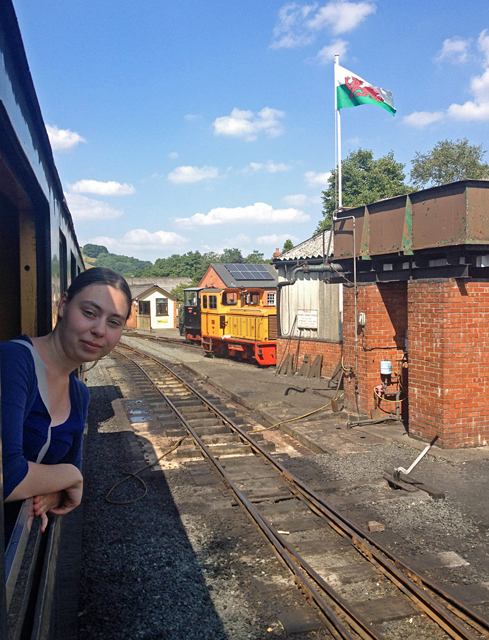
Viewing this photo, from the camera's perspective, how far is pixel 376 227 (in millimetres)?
9391

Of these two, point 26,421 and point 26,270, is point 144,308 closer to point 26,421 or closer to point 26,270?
point 26,270

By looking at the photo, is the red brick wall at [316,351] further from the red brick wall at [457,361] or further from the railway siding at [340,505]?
the red brick wall at [457,361]

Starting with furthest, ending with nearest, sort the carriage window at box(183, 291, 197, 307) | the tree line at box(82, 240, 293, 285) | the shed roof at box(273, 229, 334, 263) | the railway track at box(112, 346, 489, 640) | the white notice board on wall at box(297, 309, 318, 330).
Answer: the tree line at box(82, 240, 293, 285)
the carriage window at box(183, 291, 197, 307)
the white notice board on wall at box(297, 309, 318, 330)
the shed roof at box(273, 229, 334, 263)
the railway track at box(112, 346, 489, 640)

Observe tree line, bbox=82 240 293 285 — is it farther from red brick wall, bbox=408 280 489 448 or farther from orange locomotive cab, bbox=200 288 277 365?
red brick wall, bbox=408 280 489 448

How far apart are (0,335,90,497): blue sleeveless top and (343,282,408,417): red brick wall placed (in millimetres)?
8339

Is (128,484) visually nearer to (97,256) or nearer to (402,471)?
(402,471)

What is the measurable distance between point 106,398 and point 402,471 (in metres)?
8.47

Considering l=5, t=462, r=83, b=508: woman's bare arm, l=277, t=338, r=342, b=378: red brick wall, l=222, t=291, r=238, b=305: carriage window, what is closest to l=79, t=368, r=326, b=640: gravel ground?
l=5, t=462, r=83, b=508: woman's bare arm

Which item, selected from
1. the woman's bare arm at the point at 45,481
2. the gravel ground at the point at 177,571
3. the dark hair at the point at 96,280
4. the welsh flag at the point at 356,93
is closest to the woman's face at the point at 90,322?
the dark hair at the point at 96,280

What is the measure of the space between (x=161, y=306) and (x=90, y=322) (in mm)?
42128

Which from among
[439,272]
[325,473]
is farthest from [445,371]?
[325,473]

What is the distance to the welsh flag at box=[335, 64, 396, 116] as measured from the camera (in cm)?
1237

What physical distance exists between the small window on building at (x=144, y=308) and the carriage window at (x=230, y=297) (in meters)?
21.9

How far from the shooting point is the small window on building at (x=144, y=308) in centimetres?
4272
